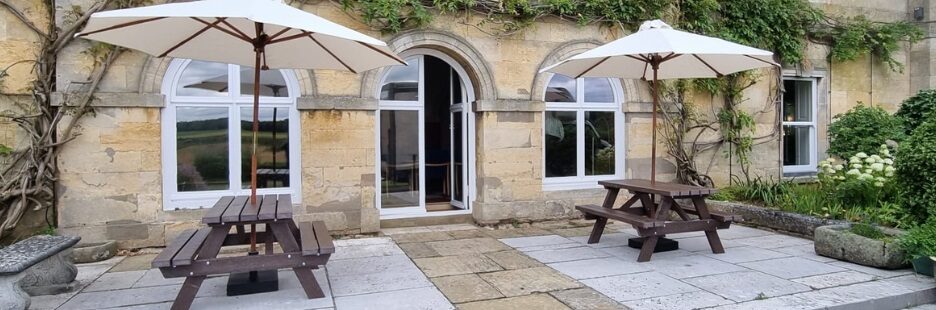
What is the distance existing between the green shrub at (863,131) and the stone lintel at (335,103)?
7028 millimetres

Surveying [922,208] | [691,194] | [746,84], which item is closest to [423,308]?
[691,194]

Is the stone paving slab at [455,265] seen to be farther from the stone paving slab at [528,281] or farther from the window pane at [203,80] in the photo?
the window pane at [203,80]

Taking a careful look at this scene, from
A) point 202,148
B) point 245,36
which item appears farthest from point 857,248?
point 202,148

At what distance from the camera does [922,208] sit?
5.33 meters

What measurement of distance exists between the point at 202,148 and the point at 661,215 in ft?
16.2

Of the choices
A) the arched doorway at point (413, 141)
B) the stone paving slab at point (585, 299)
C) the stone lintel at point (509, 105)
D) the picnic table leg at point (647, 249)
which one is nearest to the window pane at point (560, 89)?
the stone lintel at point (509, 105)

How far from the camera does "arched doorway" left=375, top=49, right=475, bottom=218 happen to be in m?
7.22

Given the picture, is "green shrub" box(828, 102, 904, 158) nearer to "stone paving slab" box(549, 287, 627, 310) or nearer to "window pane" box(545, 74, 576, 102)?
"window pane" box(545, 74, 576, 102)

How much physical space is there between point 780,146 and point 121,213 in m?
9.37

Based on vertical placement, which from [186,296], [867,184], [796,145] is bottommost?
[186,296]

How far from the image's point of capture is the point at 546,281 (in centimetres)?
457

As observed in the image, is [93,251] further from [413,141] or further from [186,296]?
[413,141]

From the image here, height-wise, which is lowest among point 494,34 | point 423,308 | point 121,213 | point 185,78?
point 423,308

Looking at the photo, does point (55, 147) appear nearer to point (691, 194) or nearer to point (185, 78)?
point (185, 78)
